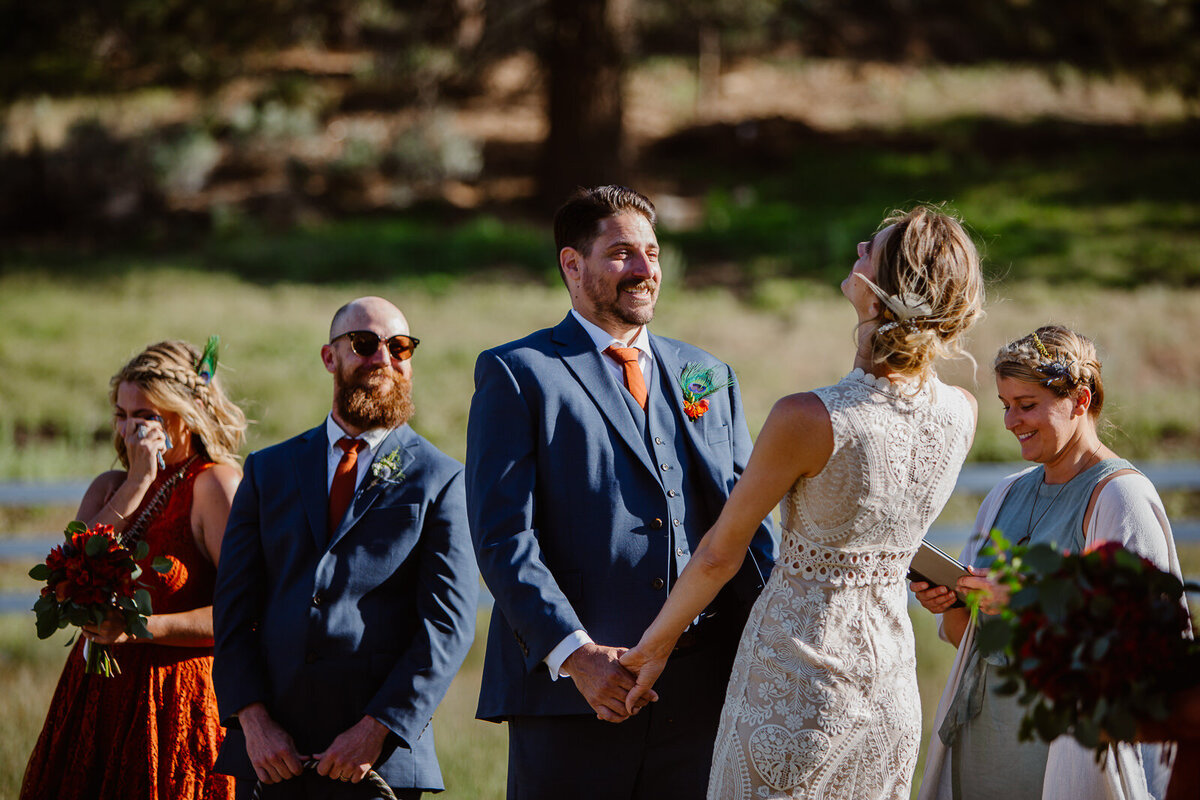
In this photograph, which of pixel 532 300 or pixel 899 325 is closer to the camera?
pixel 899 325

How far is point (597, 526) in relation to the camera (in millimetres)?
3273

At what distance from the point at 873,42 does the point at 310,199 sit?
48.4 ft

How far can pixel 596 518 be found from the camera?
3.28 m

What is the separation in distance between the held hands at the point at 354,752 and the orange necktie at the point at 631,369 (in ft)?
4.13

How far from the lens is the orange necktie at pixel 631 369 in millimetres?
3527

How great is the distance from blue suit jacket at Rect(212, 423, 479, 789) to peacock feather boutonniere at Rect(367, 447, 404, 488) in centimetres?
1

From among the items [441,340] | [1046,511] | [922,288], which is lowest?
[1046,511]

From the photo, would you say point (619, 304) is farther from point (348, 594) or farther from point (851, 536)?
point (348, 594)

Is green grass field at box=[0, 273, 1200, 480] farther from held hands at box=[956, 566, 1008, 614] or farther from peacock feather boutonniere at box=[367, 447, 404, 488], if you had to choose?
held hands at box=[956, 566, 1008, 614]

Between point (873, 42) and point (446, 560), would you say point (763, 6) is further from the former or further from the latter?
Result: point (446, 560)

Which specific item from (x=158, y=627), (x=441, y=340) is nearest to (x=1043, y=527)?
(x=158, y=627)

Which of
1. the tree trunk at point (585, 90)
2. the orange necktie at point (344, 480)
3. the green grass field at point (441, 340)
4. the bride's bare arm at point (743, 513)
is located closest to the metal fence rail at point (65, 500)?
the green grass field at point (441, 340)

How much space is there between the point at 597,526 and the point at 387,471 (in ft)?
2.55

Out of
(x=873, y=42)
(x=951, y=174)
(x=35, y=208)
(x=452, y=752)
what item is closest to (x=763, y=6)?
(x=951, y=174)
